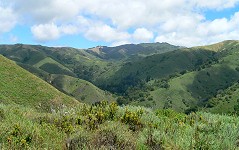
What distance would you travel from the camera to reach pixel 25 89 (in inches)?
3895

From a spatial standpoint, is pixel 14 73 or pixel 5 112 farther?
pixel 14 73

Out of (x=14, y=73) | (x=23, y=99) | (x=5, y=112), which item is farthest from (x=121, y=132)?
(x=14, y=73)

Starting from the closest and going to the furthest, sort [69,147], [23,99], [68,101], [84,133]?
[69,147] → [84,133] → [23,99] → [68,101]

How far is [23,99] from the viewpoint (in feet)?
305

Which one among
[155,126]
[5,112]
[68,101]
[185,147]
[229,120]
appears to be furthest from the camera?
[68,101]

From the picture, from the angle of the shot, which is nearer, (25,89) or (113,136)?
(113,136)

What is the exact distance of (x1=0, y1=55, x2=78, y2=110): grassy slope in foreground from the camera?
92.9 m

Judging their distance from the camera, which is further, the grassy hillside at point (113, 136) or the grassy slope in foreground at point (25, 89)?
the grassy slope in foreground at point (25, 89)

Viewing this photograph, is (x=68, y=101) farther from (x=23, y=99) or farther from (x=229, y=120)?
(x=229, y=120)

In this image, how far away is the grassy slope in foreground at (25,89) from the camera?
92938 millimetres

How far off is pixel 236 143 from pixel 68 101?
96.3 metres

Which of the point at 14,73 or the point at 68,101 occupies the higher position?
the point at 14,73

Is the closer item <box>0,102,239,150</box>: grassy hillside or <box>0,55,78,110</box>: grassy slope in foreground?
<box>0,102,239,150</box>: grassy hillside

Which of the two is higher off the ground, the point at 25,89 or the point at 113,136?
the point at 113,136
